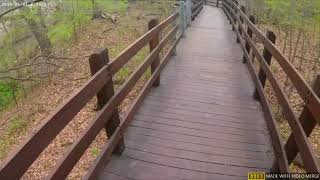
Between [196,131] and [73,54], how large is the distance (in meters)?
11.0

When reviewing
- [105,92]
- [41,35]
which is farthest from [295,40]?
[105,92]

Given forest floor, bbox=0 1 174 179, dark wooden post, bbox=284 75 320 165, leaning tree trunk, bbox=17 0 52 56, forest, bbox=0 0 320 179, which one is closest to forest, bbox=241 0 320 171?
forest, bbox=0 0 320 179

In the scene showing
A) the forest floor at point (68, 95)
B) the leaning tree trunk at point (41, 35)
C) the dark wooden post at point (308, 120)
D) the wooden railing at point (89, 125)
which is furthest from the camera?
the leaning tree trunk at point (41, 35)

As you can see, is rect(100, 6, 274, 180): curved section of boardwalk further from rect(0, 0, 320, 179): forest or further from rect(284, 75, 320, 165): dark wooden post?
rect(0, 0, 320, 179): forest

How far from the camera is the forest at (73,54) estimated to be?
7.80 metres

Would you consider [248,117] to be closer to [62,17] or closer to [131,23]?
[62,17]

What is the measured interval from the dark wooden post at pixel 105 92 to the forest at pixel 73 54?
7.42ft

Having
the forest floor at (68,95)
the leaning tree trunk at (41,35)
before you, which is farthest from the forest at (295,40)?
the leaning tree trunk at (41,35)

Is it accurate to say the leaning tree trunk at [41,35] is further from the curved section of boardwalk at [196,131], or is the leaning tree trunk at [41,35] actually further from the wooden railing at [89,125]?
the wooden railing at [89,125]

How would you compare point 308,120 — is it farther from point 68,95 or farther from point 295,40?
point 295,40

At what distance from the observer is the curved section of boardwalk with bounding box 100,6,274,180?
390 cm

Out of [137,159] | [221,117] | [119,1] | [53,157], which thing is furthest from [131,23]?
[137,159]

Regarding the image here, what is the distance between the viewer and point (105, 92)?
3590 millimetres

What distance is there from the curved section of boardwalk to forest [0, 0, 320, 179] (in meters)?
1.04
